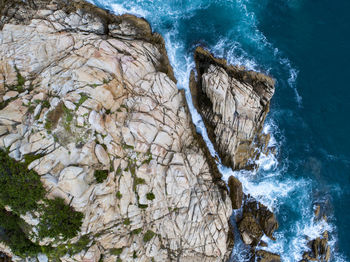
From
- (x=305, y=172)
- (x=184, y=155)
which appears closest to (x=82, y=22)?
(x=184, y=155)

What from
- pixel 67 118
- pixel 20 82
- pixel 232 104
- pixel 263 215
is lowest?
pixel 67 118

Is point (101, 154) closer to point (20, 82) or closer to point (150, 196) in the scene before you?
point (150, 196)

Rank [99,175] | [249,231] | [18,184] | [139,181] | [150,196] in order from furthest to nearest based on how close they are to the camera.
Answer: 1. [249,231]
2. [150,196]
3. [139,181]
4. [99,175]
5. [18,184]

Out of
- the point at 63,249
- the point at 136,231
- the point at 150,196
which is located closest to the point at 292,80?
the point at 150,196

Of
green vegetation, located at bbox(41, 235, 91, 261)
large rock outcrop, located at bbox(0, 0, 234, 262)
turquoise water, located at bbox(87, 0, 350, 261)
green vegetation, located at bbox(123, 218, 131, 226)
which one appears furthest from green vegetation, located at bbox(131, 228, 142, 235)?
turquoise water, located at bbox(87, 0, 350, 261)

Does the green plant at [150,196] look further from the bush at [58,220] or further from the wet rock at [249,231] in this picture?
the wet rock at [249,231]

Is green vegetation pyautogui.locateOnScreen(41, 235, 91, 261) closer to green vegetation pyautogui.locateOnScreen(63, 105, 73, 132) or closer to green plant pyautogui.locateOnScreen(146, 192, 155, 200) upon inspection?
green plant pyautogui.locateOnScreen(146, 192, 155, 200)

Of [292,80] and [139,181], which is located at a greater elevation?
[292,80]
